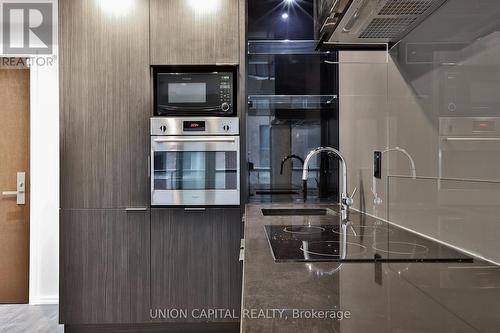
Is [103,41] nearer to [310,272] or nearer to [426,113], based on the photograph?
[426,113]

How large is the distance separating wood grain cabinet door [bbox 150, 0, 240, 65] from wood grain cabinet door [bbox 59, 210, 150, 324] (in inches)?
43.2

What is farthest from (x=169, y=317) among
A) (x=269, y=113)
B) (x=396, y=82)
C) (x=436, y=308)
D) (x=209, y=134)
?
Answer: (x=436, y=308)

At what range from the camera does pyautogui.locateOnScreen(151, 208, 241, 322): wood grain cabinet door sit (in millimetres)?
2623

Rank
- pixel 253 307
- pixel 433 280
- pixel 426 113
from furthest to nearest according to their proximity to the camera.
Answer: pixel 426 113
pixel 433 280
pixel 253 307

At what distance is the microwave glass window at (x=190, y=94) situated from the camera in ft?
8.60

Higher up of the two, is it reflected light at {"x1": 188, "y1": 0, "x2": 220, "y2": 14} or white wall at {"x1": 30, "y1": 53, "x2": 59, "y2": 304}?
reflected light at {"x1": 188, "y1": 0, "x2": 220, "y2": 14}

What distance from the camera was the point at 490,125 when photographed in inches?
39.4

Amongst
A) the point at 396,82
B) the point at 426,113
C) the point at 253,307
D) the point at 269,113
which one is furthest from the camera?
the point at 269,113

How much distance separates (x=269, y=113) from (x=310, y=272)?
204 cm

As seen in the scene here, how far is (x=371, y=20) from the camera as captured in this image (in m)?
1.43

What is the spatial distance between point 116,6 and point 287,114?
1.37 meters

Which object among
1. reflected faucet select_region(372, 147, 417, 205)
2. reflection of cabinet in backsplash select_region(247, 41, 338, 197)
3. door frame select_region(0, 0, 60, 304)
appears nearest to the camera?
reflected faucet select_region(372, 147, 417, 205)

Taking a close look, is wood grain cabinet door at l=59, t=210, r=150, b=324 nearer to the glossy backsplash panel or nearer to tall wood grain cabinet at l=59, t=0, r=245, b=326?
tall wood grain cabinet at l=59, t=0, r=245, b=326

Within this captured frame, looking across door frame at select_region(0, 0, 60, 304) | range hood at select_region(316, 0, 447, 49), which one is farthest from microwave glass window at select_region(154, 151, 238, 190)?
door frame at select_region(0, 0, 60, 304)
